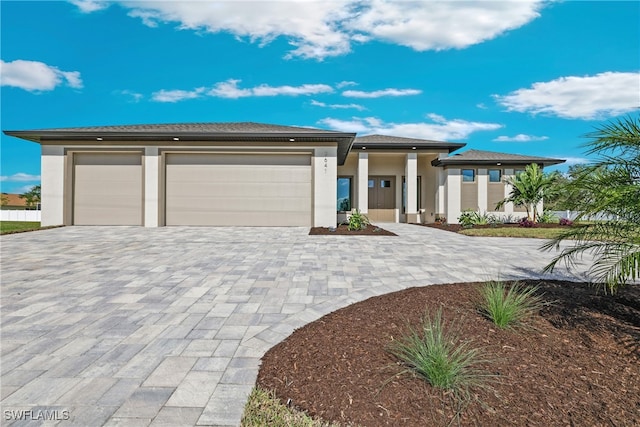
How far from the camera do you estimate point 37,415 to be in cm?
174

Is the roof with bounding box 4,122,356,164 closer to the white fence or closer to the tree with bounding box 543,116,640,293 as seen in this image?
the tree with bounding box 543,116,640,293

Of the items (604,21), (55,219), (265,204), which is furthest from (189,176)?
(604,21)

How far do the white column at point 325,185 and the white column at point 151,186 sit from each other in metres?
7.06

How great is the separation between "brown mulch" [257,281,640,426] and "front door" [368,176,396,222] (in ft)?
50.6

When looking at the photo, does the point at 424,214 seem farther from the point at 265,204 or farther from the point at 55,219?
the point at 55,219

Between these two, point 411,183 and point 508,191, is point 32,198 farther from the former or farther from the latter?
point 508,191

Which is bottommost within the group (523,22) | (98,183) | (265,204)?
(265,204)

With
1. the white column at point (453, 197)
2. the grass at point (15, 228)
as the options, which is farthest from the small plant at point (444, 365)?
the white column at point (453, 197)

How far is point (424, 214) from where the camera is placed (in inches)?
747

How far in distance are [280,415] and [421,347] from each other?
1.00 meters

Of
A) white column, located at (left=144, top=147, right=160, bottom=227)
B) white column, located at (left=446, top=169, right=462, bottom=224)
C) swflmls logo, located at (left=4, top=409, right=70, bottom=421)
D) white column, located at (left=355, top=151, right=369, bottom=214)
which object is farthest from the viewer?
white column, located at (left=446, top=169, right=462, bottom=224)

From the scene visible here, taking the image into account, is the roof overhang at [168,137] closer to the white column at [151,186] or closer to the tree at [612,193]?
the white column at [151,186]

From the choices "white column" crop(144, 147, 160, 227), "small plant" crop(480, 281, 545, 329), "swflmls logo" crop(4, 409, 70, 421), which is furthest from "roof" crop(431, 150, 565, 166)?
"swflmls logo" crop(4, 409, 70, 421)

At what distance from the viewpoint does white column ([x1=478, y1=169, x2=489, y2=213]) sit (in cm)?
1766
